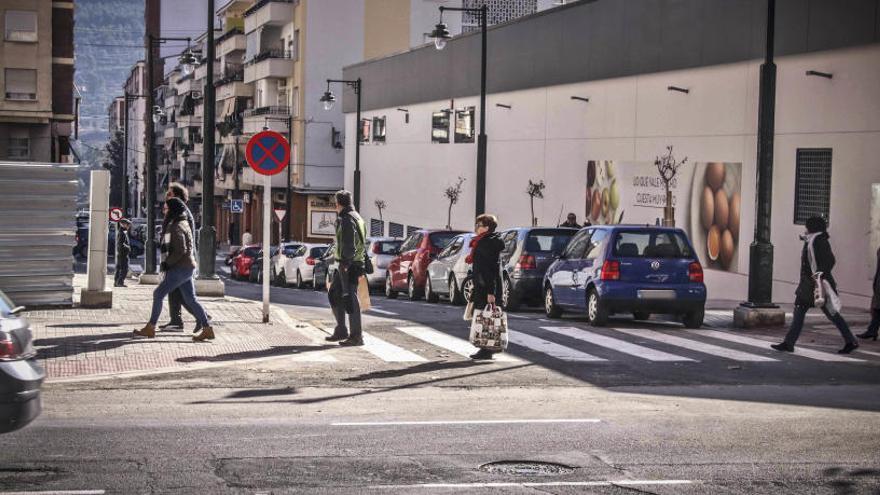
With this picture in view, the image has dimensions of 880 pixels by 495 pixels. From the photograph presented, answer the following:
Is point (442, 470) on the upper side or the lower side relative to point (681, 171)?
lower

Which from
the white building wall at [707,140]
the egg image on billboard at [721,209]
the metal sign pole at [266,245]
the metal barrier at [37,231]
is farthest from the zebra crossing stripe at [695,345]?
the egg image on billboard at [721,209]

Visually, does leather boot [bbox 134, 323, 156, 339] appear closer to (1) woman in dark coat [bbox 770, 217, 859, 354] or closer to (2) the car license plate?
(2) the car license plate

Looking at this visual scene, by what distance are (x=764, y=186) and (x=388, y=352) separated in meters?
7.38

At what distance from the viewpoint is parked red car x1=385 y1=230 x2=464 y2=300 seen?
29.2m

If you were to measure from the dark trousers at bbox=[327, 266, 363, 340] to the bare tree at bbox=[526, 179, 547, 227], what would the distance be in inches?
1029

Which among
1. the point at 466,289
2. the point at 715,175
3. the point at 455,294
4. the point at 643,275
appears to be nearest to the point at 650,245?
the point at 643,275

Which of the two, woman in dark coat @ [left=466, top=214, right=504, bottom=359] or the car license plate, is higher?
woman in dark coat @ [left=466, top=214, right=504, bottom=359]

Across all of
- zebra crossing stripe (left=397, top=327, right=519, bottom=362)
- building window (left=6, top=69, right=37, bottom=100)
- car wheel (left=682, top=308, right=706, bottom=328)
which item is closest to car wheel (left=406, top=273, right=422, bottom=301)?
car wheel (left=682, top=308, right=706, bottom=328)

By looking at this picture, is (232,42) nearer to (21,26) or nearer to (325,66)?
(325,66)

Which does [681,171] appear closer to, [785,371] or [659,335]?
[659,335]

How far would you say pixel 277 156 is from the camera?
17344mm

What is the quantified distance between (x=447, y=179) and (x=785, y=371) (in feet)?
126

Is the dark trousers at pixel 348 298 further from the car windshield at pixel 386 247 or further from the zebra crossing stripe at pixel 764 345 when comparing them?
the car windshield at pixel 386 247

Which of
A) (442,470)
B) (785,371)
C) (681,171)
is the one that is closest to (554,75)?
(681,171)
